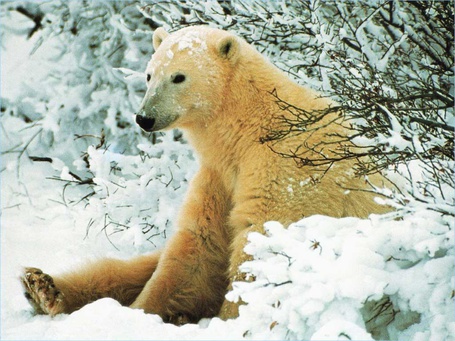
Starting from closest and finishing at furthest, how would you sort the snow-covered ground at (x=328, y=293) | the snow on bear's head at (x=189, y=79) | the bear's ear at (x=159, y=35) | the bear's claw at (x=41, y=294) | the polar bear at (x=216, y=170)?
1. the snow-covered ground at (x=328, y=293)
2. the bear's claw at (x=41, y=294)
3. the polar bear at (x=216, y=170)
4. the snow on bear's head at (x=189, y=79)
5. the bear's ear at (x=159, y=35)

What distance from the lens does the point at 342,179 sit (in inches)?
138

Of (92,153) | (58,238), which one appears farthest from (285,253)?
(58,238)

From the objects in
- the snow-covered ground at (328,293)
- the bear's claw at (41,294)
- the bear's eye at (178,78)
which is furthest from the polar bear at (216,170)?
the snow-covered ground at (328,293)

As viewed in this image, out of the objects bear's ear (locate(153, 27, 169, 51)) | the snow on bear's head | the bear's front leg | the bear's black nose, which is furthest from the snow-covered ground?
bear's ear (locate(153, 27, 169, 51))

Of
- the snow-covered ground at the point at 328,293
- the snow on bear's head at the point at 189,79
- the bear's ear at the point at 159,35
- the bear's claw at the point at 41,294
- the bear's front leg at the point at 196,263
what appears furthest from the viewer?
the bear's ear at the point at 159,35

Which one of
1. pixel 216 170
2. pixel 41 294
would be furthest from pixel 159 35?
pixel 41 294

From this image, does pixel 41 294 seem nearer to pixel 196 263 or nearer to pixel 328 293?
pixel 196 263

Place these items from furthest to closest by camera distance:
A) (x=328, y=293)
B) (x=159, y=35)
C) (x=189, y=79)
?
→ (x=159, y=35) → (x=189, y=79) → (x=328, y=293)

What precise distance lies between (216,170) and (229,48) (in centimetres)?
80

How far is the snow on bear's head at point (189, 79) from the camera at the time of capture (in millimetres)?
3906

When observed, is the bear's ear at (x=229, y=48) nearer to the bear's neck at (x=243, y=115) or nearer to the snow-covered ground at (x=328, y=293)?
the bear's neck at (x=243, y=115)

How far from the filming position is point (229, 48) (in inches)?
158

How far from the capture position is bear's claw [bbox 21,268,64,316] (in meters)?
3.35

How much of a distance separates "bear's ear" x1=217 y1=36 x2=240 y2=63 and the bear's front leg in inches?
30.4
